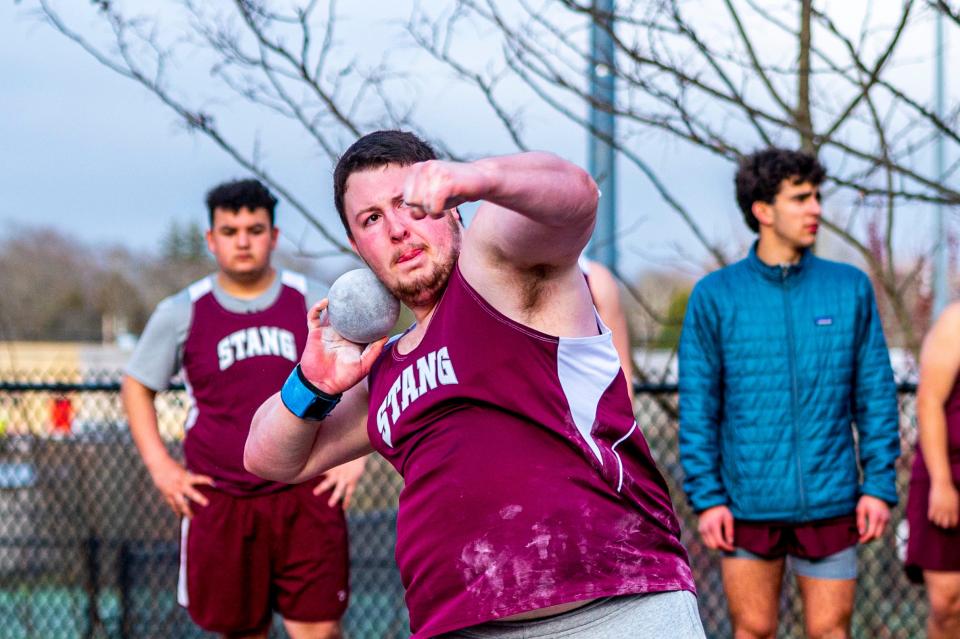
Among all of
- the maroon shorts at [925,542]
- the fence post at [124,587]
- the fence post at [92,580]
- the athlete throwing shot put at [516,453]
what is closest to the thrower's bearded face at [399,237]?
the athlete throwing shot put at [516,453]

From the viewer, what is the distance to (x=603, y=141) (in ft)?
17.9

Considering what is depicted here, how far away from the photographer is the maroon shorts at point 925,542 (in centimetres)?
468

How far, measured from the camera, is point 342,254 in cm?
572

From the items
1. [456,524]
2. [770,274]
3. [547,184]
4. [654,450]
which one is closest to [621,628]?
[456,524]

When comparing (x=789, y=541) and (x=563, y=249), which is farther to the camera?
(x=789, y=541)

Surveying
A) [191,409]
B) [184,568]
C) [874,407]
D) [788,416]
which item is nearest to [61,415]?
[191,409]

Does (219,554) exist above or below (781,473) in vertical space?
below

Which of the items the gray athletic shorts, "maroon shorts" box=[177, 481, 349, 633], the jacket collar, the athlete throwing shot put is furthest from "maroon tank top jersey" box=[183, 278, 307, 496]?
the gray athletic shorts

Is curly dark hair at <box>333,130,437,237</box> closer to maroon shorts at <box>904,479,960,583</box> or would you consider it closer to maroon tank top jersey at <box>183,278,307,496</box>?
maroon tank top jersey at <box>183,278,307,496</box>

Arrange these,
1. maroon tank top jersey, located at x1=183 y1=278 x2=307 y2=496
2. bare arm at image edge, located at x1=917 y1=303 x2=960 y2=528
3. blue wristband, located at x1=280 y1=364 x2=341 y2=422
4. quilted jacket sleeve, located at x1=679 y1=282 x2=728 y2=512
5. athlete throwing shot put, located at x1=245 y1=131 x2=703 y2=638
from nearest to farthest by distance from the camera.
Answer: athlete throwing shot put, located at x1=245 y1=131 x2=703 y2=638, blue wristband, located at x1=280 y1=364 x2=341 y2=422, quilted jacket sleeve, located at x1=679 y1=282 x2=728 y2=512, bare arm at image edge, located at x1=917 y1=303 x2=960 y2=528, maroon tank top jersey, located at x1=183 y1=278 x2=307 y2=496

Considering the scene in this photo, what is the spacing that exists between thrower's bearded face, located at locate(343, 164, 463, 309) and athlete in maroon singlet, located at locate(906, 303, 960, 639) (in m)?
3.07

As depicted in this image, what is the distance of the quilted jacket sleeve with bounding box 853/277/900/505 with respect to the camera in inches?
175

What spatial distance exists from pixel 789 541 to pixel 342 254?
8.84ft

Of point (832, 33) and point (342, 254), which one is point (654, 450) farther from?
point (832, 33)
